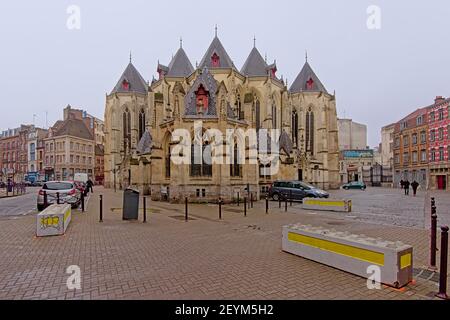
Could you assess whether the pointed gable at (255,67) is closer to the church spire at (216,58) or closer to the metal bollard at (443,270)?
the church spire at (216,58)

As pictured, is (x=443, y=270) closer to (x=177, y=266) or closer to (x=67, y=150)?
(x=177, y=266)

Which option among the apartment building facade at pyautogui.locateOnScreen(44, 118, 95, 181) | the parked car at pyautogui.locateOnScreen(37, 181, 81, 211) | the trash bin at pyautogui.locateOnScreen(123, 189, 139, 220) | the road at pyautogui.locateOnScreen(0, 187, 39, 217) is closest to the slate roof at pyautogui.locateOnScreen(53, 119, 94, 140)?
the apartment building facade at pyautogui.locateOnScreen(44, 118, 95, 181)

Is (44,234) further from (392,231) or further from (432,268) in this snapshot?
(392,231)

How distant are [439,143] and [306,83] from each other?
21.1 m

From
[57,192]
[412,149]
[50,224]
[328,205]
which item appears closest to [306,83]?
[412,149]

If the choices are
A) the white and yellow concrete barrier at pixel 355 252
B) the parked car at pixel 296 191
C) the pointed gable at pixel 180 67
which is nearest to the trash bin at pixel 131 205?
the white and yellow concrete barrier at pixel 355 252

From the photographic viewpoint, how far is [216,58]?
34.5 metres

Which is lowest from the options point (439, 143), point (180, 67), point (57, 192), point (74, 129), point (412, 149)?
point (57, 192)

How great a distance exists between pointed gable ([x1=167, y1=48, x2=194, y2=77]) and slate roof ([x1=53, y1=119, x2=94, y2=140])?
33.2 meters

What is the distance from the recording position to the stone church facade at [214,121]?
64.5 ft

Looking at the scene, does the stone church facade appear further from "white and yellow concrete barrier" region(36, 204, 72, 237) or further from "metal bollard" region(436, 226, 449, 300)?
"metal bollard" region(436, 226, 449, 300)

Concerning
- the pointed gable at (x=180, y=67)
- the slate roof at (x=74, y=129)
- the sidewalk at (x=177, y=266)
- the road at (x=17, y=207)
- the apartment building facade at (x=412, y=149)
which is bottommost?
the road at (x=17, y=207)

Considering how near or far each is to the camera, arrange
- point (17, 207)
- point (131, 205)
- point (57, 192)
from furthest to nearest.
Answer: point (17, 207), point (57, 192), point (131, 205)

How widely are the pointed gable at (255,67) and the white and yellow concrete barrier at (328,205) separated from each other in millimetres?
24749
